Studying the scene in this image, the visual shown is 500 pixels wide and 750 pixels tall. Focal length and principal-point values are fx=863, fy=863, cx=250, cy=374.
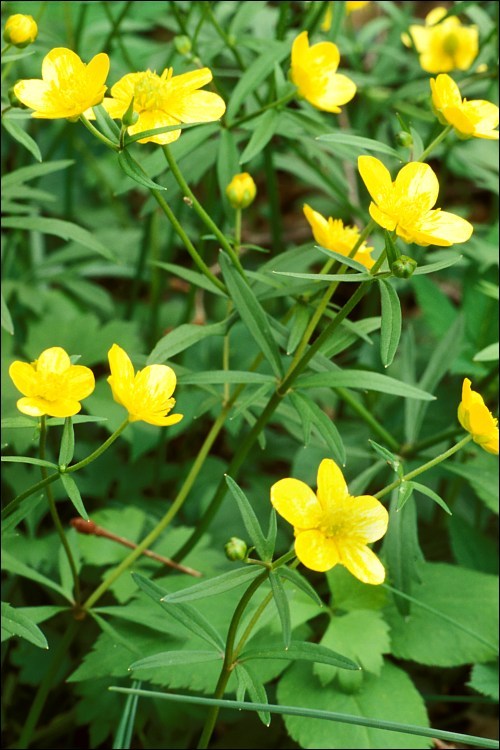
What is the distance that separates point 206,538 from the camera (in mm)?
1517

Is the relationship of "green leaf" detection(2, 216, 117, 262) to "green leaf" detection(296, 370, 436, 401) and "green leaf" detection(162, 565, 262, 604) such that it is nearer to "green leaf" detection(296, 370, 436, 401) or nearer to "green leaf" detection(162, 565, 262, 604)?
"green leaf" detection(296, 370, 436, 401)

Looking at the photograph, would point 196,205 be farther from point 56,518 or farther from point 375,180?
point 56,518

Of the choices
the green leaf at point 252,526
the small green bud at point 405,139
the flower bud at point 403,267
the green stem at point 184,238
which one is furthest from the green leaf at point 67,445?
the small green bud at point 405,139

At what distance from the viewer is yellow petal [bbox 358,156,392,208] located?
905 mm

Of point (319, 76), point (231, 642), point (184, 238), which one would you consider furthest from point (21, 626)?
point (319, 76)

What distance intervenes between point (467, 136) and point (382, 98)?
999 mm


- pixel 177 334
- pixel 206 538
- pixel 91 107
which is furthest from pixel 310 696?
pixel 91 107

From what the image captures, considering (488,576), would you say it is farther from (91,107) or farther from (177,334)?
(91,107)

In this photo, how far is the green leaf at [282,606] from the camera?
0.86m

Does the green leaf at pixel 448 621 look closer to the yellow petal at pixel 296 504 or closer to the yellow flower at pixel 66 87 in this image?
the yellow petal at pixel 296 504

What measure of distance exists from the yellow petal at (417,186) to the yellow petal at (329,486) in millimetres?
285

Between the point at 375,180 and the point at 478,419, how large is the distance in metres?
0.27

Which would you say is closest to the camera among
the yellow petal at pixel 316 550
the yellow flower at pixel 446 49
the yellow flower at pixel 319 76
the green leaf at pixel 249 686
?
the yellow petal at pixel 316 550

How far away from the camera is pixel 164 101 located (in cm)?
99
